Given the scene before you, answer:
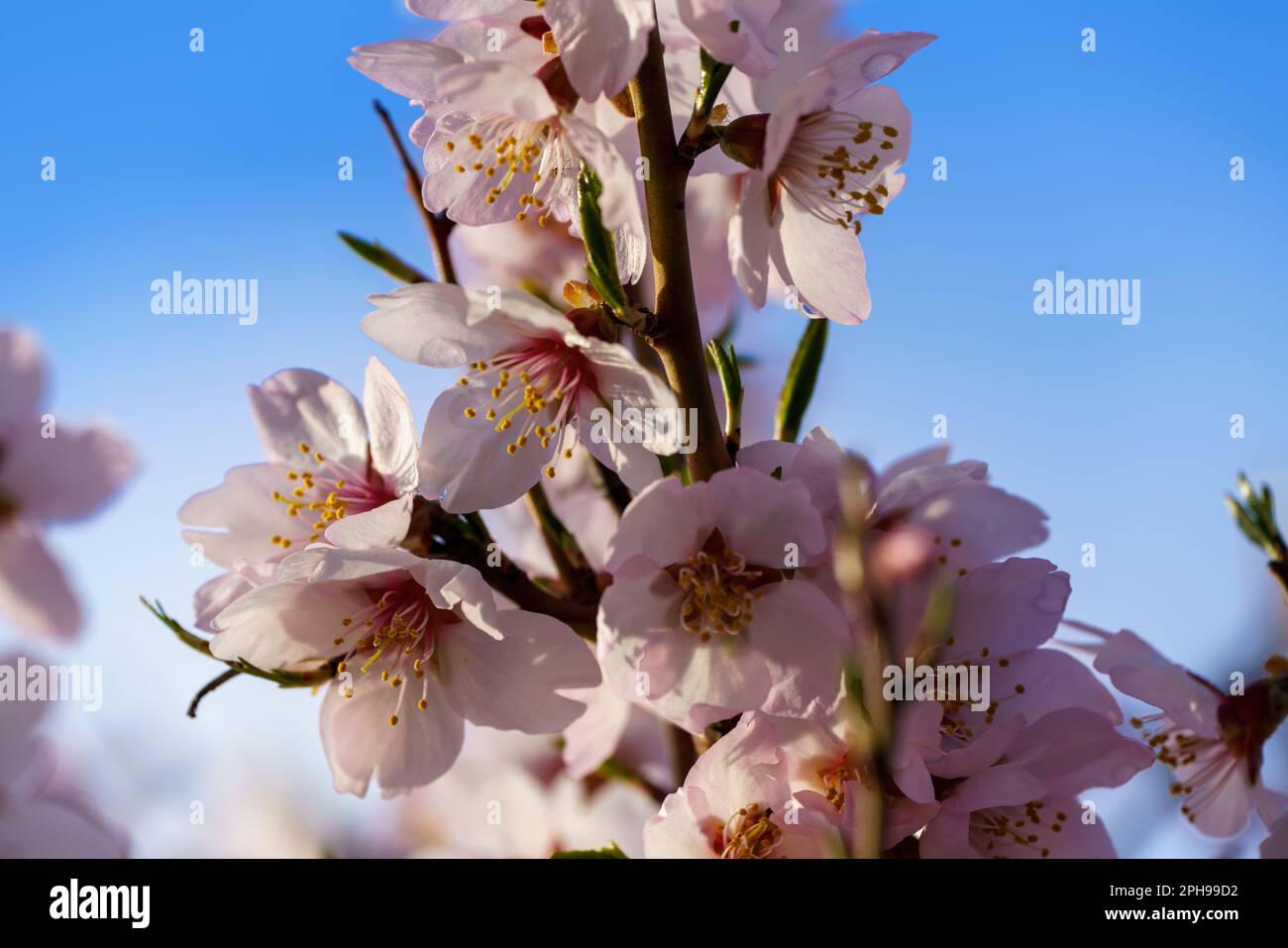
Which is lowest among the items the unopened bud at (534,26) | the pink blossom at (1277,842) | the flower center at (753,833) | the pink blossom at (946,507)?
the pink blossom at (1277,842)

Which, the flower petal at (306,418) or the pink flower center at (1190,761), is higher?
the flower petal at (306,418)

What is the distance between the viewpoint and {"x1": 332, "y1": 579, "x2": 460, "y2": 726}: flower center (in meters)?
1.01

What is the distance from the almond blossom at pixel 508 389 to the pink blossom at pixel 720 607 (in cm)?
7

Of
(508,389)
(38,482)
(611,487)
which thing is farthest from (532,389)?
(38,482)

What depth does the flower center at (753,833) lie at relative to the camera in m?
0.88

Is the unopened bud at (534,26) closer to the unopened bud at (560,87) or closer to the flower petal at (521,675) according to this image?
the unopened bud at (560,87)

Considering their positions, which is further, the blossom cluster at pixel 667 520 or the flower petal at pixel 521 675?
the flower petal at pixel 521 675

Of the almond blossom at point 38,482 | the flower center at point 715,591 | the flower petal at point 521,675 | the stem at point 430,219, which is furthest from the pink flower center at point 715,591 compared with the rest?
the almond blossom at point 38,482

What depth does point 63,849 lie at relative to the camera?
39.4 inches

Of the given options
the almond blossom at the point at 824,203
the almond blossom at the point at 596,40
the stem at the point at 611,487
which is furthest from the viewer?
the stem at the point at 611,487

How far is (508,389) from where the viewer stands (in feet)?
3.26

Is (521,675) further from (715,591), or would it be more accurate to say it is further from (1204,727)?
(1204,727)

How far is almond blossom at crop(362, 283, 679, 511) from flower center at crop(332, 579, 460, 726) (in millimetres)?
162
